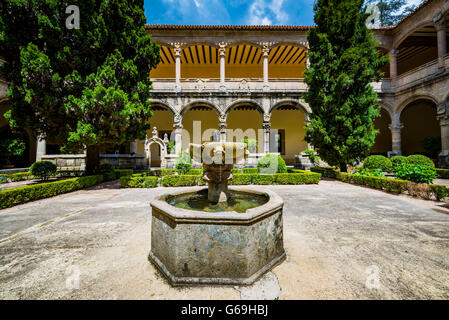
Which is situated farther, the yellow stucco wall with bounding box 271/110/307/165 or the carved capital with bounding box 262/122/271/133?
the yellow stucco wall with bounding box 271/110/307/165

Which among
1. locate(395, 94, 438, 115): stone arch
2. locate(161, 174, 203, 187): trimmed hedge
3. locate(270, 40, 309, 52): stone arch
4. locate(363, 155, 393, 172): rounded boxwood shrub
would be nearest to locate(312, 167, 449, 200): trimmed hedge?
locate(363, 155, 393, 172): rounded boxwood shrub

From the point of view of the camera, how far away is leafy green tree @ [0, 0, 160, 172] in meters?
7.08

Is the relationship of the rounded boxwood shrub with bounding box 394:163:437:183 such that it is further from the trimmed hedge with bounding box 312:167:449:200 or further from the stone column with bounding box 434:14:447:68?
the stone column with bounding box 434:14:447:68

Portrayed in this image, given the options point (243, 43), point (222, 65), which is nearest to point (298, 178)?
point (222, 65)

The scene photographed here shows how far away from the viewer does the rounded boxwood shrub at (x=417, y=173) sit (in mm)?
6112

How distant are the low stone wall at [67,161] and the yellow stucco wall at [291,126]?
16.7 meters

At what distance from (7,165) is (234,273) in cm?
1786

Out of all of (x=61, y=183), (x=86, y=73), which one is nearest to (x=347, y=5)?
(x=86, y=73)

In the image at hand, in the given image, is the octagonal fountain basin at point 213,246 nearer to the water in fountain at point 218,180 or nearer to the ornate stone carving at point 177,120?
the water in fountain at point 218,180

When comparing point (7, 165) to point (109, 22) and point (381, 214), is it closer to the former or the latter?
point (109, 22)

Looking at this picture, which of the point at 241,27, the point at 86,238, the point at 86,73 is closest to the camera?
the point at 86,238

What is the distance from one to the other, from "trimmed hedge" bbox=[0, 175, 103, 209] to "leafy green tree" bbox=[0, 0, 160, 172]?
1624 millimetres
